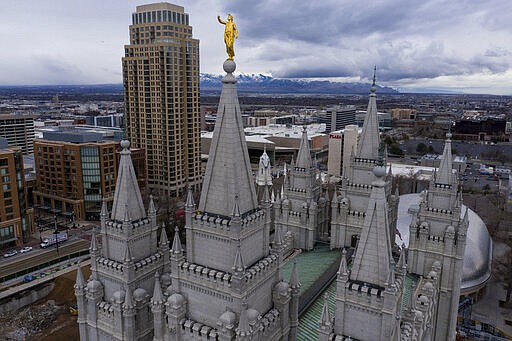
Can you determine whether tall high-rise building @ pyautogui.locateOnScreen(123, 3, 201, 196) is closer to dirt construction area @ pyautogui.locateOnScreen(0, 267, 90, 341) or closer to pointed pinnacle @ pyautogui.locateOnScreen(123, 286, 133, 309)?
dirt construction area @ pyautogui.locateOnScreen(0, 267, 90, 341)

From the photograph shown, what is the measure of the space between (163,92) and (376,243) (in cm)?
10373

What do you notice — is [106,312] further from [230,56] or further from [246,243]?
[230,56]

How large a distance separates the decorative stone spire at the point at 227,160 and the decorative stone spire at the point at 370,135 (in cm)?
2104

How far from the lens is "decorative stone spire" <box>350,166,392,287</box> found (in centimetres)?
2158

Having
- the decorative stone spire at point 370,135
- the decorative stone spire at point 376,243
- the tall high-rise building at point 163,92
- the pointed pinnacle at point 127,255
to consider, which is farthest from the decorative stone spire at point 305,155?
the tall high-rise building at point 163,92

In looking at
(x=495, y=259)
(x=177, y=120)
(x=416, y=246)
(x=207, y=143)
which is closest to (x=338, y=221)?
(x=416, y=246)

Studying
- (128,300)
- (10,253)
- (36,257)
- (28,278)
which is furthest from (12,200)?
(128,300)

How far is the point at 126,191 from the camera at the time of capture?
1180 inches

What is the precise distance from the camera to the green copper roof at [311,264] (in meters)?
37.4

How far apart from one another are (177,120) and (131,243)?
307 feet

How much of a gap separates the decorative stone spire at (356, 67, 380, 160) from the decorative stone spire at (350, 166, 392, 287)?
19974mm

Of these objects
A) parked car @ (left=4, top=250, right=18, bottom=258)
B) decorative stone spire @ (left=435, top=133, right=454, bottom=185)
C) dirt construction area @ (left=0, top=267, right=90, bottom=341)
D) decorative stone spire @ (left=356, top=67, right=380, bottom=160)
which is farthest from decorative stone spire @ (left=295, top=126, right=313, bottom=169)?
parked car @ (left=4, top=250, right=18, bottom=258)

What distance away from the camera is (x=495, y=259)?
7938 cm

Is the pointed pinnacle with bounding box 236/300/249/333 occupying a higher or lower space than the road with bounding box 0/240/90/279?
higher
